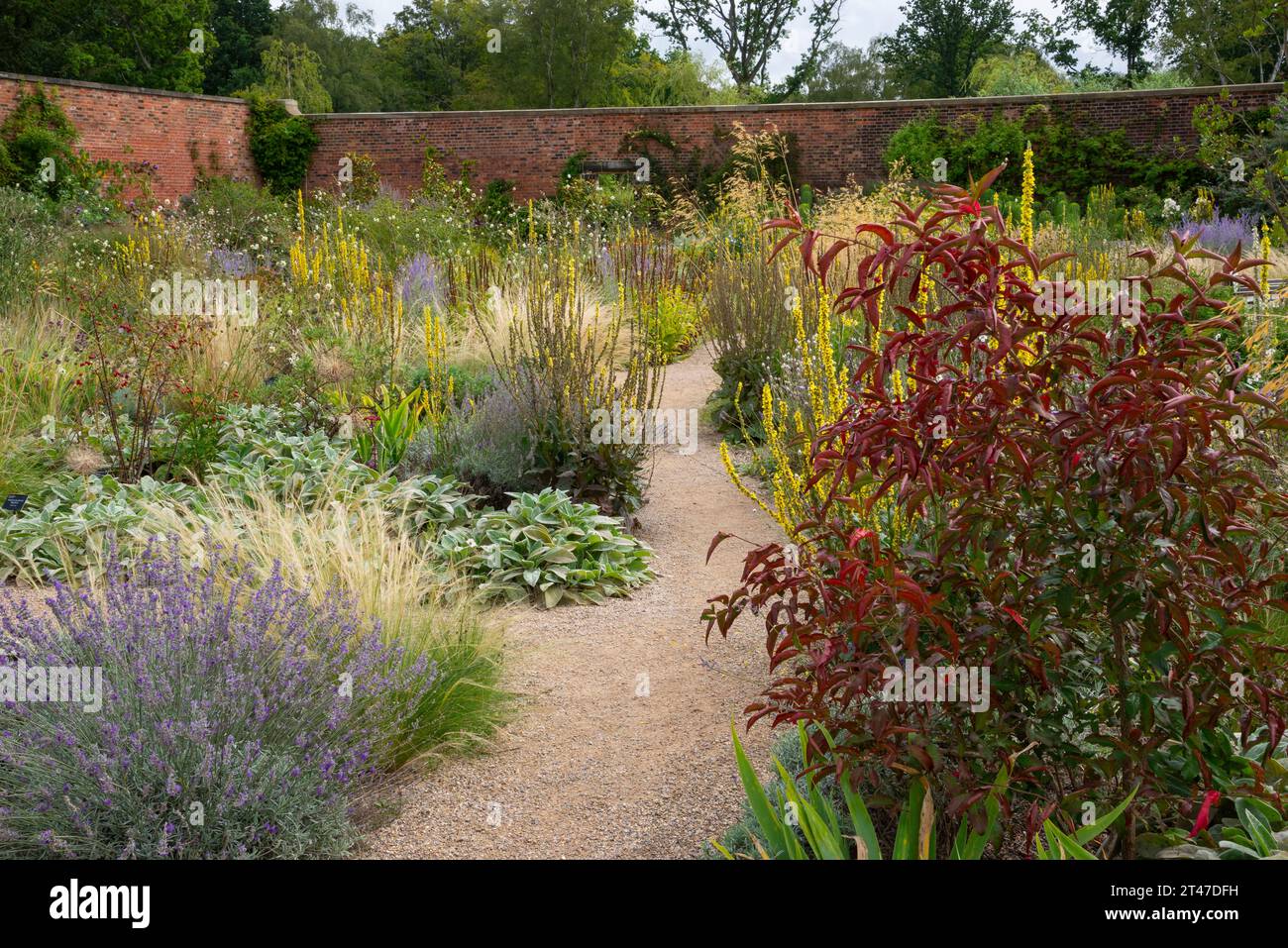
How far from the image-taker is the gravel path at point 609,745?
2.92m

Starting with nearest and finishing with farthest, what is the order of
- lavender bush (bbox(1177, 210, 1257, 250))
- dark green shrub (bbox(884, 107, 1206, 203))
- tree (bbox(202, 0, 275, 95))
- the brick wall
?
lavender bush (bbox(1177, 210, 1257, 250)) → dark green shrub (bbox(884, 107, 1206, 203)) → the brick wall → tree (bbox(202, 0, 275, 95))

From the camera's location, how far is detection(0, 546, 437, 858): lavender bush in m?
2.52

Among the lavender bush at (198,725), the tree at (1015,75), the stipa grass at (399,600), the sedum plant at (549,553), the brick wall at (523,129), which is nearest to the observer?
the lavender bush at (198,725)

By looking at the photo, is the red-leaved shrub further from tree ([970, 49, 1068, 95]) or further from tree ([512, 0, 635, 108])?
tree ([512, 0, 635, 108])

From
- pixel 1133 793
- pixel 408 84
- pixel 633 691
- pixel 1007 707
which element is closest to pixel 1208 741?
pixel 1133 793

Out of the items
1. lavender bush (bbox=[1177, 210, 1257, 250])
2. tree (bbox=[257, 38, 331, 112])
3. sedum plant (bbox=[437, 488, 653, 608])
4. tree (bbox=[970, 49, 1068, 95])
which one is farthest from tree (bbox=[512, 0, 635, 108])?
sedum plant (bbox=[437, 488, 653, 608])

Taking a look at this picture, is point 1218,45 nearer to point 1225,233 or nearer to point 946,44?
point 946,44

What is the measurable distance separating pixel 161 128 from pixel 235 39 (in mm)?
19928

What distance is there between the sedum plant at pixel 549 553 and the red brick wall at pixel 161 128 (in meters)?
17.1

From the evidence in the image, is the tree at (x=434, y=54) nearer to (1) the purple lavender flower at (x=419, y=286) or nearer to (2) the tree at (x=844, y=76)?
(2) the tree at (x=844, y=76)

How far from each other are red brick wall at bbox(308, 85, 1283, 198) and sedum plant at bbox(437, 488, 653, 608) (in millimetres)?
16109

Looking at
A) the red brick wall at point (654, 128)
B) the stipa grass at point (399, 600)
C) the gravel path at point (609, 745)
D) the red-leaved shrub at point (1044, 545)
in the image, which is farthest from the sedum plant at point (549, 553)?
the red brick wall at point (654, 128)
